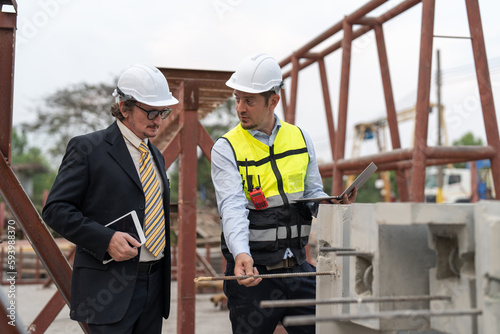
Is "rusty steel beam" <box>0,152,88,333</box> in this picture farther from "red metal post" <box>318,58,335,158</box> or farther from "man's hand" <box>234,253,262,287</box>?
"red metal post" <box>318,58,335,158</box>

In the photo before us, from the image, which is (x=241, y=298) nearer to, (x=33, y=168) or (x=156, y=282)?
(x=156, y=282)

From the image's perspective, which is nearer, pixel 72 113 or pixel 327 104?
pixel 327 104

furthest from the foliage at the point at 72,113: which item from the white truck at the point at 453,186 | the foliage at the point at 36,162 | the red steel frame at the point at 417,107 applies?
the red steel frame at the point at 417,107

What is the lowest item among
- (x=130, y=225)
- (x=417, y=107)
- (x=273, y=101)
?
(x=130, y=225)

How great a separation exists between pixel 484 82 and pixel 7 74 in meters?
3.85

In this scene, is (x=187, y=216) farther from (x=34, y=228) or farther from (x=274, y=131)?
(x=274, y=131)

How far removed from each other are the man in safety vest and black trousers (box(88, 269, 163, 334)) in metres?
0.41

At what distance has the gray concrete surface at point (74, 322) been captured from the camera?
711cm

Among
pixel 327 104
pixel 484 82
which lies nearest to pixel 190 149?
pixel 484 82

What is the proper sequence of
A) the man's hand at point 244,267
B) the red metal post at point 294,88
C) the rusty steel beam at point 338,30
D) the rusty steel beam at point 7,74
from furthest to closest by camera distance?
the red metal post at point 294,88, the rusty steel beam at point 338,30, the rusty steel beam at point 7,74, the man's hand at point 244,267

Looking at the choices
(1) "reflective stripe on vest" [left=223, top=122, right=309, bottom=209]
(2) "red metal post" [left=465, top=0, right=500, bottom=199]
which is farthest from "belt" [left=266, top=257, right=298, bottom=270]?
(2) "red metal post" [left=465, top=0, right=500, bottom=199]

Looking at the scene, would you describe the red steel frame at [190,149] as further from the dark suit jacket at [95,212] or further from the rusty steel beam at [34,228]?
the dark suit jacket at [95,212]

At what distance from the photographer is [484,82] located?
4.93m

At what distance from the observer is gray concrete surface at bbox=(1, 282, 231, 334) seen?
711 centimetres
